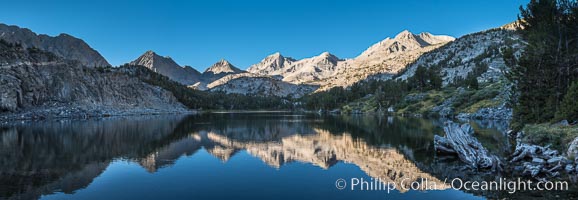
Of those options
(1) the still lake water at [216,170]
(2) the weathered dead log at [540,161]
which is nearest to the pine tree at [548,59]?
(1) the still lake water at [216,170]

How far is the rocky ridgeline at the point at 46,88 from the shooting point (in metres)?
125

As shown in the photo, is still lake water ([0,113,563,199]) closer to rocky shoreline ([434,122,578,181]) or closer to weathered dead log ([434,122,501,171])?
weathered dead log ([434,122,501,171])

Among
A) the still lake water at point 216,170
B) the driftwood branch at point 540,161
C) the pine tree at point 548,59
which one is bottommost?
the still lake water at point 216,170

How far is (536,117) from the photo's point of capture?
52.6m

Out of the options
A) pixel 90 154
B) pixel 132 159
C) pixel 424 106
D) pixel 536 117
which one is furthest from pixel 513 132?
pixel 424 106

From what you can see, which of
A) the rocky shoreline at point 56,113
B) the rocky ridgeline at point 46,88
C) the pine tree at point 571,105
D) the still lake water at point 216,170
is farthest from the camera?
the rocky ridgeline at point 46,88

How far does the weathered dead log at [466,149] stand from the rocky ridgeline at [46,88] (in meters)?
133

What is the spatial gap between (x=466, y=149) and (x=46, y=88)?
549ft

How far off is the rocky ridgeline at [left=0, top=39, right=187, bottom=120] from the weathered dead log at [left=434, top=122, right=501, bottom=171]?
437 ft

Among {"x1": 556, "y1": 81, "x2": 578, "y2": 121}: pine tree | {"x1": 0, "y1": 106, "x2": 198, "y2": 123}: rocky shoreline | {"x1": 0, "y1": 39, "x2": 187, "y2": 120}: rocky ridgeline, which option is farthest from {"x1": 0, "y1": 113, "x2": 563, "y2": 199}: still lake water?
{"x1": 0, "y1": 39, "x2": 187, "y2": 120}: rocky ridgeline

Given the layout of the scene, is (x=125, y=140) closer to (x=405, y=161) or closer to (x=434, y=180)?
(x=405, y=161)

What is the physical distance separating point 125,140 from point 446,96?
6071 inches

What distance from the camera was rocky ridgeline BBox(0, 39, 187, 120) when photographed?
125 meters

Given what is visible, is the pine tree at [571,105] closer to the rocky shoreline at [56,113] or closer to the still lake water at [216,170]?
the still lake water at [216,170]
